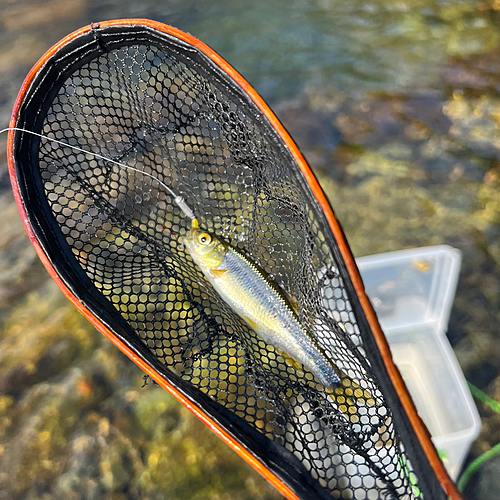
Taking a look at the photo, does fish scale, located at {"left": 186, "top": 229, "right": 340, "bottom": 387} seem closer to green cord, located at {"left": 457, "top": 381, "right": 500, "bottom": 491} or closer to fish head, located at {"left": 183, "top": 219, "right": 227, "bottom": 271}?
fish head, located at {"left": 183, "top": 219, "right": 227, "bottom": 271}

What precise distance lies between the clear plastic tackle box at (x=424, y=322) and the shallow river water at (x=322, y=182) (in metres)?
0.52

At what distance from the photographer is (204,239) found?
75.3 inches

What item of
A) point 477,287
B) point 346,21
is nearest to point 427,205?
point 477,287

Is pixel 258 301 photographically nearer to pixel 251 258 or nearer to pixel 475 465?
pixel 251 258

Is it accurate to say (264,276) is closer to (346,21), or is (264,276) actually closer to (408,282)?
(408,282)

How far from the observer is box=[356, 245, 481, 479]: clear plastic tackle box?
248 centimetres

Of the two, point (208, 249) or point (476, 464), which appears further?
point (476, 464)

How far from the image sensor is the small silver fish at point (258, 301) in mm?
1733

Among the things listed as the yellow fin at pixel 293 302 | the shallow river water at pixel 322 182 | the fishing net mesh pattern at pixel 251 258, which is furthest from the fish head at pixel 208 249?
the shallow river water at pixel 322 182

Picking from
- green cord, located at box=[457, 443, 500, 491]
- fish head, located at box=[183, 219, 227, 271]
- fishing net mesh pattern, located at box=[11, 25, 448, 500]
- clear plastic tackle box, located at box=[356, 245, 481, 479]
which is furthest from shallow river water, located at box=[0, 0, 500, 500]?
fish head, located at box=[183, 219, 227, 271]

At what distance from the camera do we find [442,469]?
106 centimetres

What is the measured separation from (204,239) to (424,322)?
1.89 m

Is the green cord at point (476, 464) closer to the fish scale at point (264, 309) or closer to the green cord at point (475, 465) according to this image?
the green cord at point (475, 465)

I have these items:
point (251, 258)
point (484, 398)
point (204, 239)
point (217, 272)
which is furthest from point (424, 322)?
point (204, 239)
